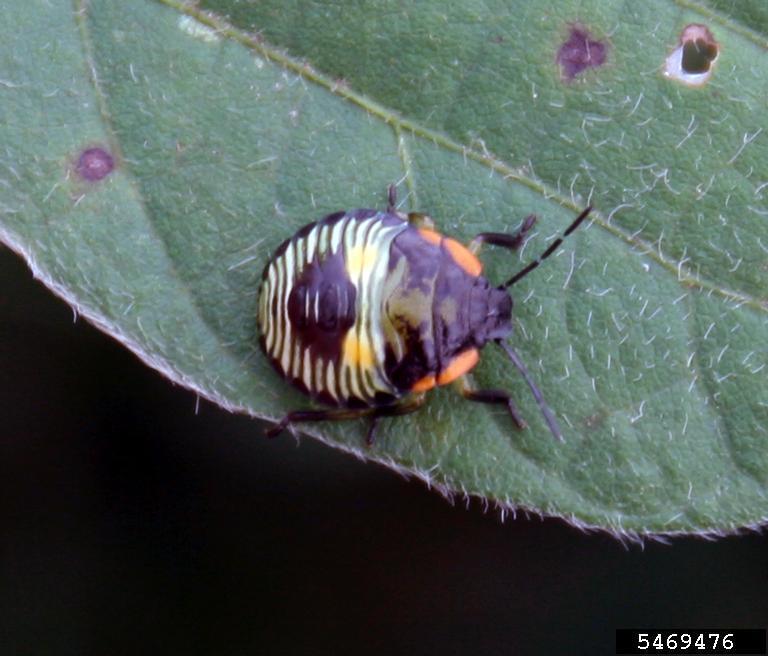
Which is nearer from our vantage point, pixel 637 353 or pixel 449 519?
pixel 637 353

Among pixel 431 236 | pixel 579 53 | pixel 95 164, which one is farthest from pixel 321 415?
pixel 579 53

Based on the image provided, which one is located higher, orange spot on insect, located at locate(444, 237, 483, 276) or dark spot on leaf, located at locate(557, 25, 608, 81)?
dark spot on leaf, located at locate(557, 25, 608, 81)

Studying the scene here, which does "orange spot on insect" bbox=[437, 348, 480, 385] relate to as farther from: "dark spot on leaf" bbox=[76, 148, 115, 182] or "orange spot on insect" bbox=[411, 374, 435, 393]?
"dark spot on leaf" bbox=[76, 148, 115, 182]

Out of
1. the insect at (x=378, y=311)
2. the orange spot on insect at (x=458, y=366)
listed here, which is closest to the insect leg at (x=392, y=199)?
the insect at (x=378, y=311)

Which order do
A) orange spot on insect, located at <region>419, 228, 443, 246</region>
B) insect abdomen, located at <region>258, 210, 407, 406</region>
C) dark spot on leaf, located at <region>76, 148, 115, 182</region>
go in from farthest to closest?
orange spot on insect, located at <region>419, 228, 443, 246</region>, insect abdomen, located at <region>258, 210, 407, 406</region>, dark spot on leaf, located at <region>76, 148, 115, 182</region>

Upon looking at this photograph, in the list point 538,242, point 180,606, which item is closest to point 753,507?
point 538,242

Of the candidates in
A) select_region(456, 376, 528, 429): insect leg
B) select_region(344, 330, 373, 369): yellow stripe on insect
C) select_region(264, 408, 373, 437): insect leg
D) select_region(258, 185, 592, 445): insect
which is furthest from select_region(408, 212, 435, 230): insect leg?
select_region(264, 408, 373, 437): insect leg

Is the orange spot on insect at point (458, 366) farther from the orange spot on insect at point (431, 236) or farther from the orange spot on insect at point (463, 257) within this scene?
the orange spot on insect at point (431, 236)

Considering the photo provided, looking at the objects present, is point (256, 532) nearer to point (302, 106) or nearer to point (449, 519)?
point (449, 519)
